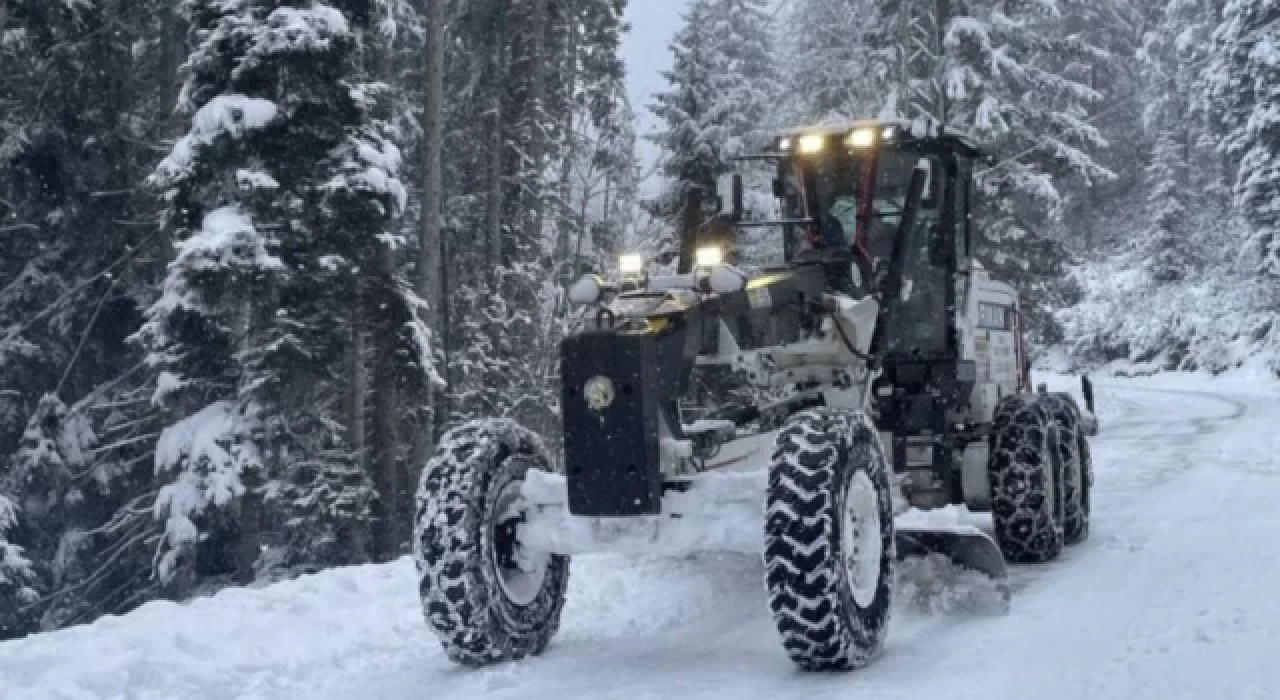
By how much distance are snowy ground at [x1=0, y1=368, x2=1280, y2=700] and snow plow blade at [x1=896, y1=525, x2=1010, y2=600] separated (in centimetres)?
23

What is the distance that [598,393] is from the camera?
5.93m

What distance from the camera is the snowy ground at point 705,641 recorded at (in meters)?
5.73

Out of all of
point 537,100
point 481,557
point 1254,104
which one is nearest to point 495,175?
point 537,100

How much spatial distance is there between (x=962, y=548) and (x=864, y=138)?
9.80 ft

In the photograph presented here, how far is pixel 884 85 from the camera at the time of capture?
29594 mm

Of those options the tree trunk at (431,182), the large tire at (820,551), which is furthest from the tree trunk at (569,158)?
the large tire at (820,551)

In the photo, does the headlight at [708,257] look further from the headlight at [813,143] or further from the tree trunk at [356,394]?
the tree trunk at [356,394]

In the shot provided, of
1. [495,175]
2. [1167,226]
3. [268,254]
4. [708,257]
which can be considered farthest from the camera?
[1167,226]

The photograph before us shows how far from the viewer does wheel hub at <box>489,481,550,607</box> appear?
6.62 meters

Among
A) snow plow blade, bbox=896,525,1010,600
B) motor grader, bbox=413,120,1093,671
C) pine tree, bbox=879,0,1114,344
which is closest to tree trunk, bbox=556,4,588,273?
pine tree, bbox=879,0,1114,344

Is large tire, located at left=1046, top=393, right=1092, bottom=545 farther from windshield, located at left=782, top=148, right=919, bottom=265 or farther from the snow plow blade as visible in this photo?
the snow plow blade

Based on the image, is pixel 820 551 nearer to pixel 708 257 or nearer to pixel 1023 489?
pixel 708 257

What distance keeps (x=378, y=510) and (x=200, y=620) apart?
494 inches

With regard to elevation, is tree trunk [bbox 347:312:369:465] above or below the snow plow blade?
above
